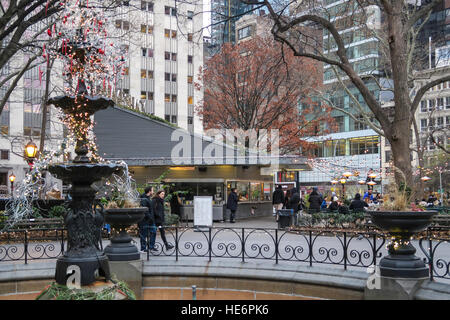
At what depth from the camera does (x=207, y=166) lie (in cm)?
2816

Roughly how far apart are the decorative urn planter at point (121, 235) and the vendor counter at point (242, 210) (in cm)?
1322

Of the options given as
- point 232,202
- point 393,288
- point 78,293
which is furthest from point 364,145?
point 78,293

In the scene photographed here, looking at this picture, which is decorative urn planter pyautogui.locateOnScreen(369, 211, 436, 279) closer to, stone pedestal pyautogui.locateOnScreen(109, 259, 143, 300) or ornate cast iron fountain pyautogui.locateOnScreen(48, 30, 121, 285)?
ornate cast iron fountain pyautogui.locateOnScreen(48, 30, 121, 285)

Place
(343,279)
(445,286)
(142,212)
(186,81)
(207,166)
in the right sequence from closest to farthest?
(445,286)
(343,279)
(142,212)
(207,166)
(186,81)

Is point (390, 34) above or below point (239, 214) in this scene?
above

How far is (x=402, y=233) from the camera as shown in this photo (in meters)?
8.59

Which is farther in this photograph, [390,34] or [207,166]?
[207,166]

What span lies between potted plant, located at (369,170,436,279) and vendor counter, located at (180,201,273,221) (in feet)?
53.2

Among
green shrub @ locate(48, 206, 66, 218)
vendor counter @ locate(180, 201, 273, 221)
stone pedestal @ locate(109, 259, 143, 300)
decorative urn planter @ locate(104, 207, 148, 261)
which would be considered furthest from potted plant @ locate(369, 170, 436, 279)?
vendor counter @ locate(180, 201, 273, 221)

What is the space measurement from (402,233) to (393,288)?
38.0 inches

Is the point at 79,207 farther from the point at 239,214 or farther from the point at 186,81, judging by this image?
the point at 186,81

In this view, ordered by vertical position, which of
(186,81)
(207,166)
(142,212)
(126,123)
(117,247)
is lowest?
(117,247)
